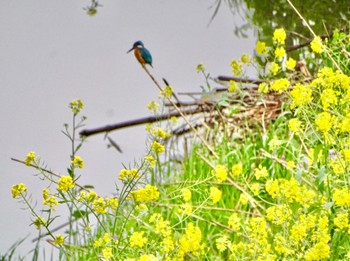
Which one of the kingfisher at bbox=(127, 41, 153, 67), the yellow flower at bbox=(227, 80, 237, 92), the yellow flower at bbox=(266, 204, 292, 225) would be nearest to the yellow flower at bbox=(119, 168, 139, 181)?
the yellow flower at bbox=(266, 204, 292, 225)

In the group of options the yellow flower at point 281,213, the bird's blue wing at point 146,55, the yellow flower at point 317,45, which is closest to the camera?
the yellow flower at point 281,213

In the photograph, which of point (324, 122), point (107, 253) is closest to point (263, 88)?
point (324, 122)

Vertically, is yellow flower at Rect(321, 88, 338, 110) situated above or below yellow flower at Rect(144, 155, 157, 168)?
above

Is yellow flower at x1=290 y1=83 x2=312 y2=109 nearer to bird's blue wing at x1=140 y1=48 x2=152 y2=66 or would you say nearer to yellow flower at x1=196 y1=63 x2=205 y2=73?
yellow flower at x1=196 y1=63 x2=205 y2=73

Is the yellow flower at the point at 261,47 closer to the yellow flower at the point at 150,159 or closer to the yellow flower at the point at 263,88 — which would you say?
the yellow flower at the point at 263,88

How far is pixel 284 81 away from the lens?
174 centimetres

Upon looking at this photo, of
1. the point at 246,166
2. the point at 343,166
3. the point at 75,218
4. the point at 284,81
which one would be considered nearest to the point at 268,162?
the point at 246,166

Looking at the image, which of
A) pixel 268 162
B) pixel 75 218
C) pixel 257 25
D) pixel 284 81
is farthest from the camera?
pixel 257 25

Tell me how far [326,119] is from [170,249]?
0.38 m

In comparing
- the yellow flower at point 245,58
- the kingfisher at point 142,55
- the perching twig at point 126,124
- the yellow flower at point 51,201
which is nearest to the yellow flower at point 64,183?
the yellow flower at point 51,201

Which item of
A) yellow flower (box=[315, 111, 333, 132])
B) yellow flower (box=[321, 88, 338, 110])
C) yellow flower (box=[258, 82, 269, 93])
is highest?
yellow flower (box=[258, 82, 269, 93])

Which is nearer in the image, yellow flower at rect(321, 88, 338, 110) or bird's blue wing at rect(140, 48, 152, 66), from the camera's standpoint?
yellow flower at rect(321, 88, 338, 110)

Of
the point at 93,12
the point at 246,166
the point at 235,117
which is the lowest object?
the point at 246,166

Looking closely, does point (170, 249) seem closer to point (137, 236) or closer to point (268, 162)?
point (137, 236)
